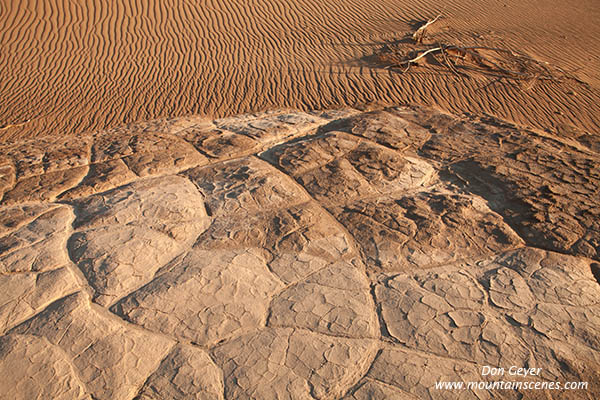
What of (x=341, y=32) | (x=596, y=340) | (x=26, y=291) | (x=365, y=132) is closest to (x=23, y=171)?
(x=26, y=291)

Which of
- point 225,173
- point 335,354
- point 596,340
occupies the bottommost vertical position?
point 225,173

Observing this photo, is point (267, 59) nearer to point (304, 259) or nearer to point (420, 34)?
point (420, 34)

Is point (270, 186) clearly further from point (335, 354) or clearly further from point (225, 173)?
point (335, 354)

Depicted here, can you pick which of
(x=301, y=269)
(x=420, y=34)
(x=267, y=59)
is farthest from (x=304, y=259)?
(x=420, y=34)

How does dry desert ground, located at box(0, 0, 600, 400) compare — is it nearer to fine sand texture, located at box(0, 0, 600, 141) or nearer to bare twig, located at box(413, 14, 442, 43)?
fine sand texture, located at box(0, 0, 600, 141)

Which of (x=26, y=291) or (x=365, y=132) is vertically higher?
(x=365, y=132)

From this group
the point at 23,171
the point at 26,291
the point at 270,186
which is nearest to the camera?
the point at 26,291

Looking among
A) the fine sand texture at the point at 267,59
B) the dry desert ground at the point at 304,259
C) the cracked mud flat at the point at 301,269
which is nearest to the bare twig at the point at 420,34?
the fine sand texture at the point at 267,59

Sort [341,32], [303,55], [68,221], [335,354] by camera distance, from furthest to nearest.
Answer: [341,32], [303,55], [68,221], [335,354]
